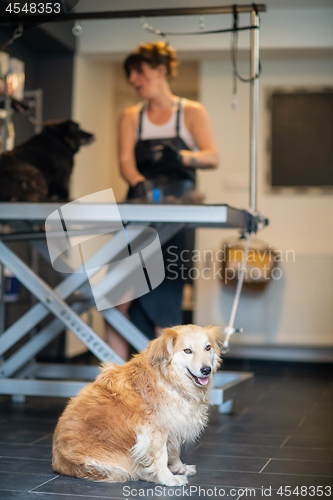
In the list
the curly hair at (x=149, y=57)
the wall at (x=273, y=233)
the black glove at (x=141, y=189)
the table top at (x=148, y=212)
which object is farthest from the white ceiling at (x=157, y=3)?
the table top at (x=148, y=212)

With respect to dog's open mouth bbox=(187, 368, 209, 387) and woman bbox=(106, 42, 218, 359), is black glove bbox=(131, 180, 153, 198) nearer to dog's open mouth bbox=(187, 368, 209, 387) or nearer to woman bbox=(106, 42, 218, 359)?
woman bbox=(106, 42, 218, 359)

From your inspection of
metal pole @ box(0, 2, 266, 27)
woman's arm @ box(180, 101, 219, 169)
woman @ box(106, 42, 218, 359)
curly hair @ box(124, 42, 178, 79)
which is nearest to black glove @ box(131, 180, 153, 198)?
woman @ box(106, 42, 218, 359)

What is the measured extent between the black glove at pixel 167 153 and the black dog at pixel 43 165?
1.12 ft

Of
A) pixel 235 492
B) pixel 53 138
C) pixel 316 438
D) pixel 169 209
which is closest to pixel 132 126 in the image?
pixel 53 138

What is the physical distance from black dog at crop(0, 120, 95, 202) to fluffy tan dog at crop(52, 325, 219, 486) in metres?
1.10

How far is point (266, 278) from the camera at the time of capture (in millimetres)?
4379

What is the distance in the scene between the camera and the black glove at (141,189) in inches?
112

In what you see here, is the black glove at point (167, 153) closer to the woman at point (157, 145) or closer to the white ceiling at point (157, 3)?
the woman at point (157, 145)

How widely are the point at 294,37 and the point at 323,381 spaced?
7.99 ft

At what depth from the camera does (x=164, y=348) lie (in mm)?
1681

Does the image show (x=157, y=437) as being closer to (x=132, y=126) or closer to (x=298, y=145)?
(x=132, y=126)

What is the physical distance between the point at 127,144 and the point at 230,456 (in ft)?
5.45

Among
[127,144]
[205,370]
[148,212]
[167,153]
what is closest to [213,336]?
[205,370]

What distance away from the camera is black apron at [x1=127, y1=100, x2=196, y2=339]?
2.92 m
